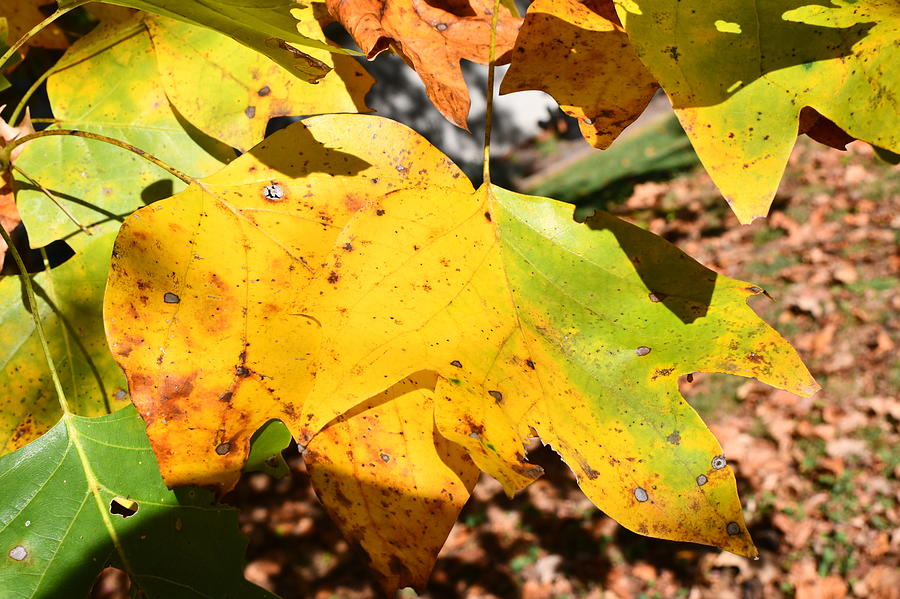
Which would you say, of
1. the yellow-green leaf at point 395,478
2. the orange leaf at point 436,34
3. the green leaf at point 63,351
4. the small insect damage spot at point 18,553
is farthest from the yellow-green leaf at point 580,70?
the small insect damage spot at point 18,553

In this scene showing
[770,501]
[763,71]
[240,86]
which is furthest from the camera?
[770,501]

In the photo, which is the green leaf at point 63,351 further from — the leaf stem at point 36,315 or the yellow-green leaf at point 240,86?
the yellow-green leaf at point 240,86

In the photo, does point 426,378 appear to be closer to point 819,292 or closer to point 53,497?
point 53,497

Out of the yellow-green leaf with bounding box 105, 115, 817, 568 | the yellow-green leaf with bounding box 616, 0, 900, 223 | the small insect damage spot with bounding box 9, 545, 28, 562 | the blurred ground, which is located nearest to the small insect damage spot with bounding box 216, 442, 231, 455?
the yellow-green leaf with bounding box 105, 115, 817, 568

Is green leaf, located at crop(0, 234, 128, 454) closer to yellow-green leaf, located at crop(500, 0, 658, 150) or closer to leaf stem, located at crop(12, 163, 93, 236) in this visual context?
leaf stem, located at crop(12, 163, 93, 236)

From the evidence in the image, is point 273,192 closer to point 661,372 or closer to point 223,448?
point 223,448

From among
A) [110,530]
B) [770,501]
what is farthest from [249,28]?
[770,501]
